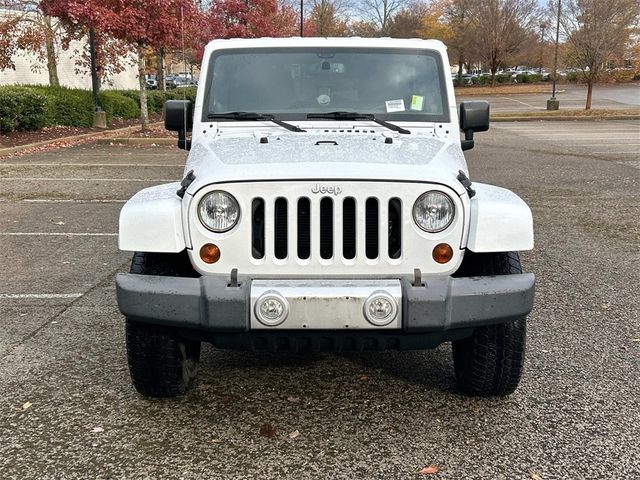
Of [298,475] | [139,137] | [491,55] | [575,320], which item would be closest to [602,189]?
[575,320]

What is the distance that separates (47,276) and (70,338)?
1655mm

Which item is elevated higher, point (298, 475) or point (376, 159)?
point (376, 159)

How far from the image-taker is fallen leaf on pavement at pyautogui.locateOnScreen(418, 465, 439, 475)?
9.68 feet

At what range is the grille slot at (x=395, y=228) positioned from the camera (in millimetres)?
3066

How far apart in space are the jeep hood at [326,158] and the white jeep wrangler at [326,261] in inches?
0.5

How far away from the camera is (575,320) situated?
4883mm

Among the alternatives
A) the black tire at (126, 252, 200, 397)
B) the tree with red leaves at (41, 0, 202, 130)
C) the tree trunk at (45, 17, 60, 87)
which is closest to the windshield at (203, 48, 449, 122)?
the black tire at (126, 252, 200, 397)

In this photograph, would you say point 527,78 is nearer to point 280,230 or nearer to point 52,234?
point 52,234

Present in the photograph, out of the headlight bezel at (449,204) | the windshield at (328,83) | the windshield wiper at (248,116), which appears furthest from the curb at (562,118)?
the headlight bezel at (449,204)

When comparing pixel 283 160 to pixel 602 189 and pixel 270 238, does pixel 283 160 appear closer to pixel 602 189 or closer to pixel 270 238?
pixel 270 238

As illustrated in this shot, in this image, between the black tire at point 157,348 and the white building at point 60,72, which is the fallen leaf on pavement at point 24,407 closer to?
the black tire at point 157,348

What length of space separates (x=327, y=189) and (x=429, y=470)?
1.33 meters

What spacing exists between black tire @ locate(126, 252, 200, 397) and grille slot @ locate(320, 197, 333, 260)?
0.68 m

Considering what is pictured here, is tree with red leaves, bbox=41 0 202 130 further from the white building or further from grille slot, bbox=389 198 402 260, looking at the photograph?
grille slot, bbox=389 198 402 260
